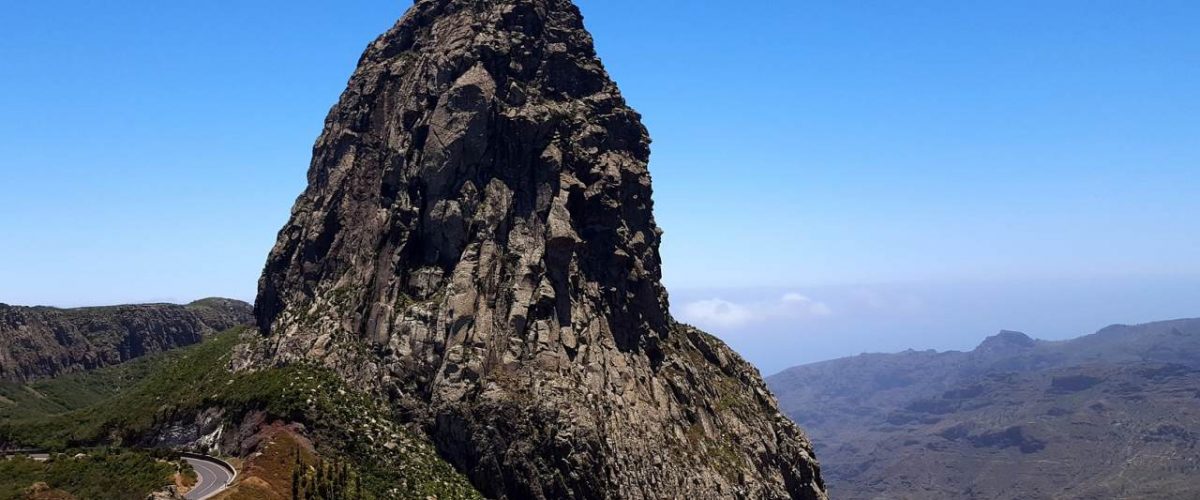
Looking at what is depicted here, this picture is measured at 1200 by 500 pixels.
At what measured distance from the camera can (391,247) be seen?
536 feet

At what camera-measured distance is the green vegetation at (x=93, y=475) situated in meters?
111

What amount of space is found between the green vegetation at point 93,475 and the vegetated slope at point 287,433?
11911 millimetres

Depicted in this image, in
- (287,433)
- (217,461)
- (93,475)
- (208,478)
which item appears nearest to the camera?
(208,478)

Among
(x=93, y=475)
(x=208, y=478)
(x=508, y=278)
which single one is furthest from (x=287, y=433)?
(x=508, y=278)

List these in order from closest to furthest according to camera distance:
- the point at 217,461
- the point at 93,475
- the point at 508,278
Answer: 1. the point at 93,475
2. the point at 217,461
3. the point at 508,278

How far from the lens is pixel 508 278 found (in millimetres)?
160250

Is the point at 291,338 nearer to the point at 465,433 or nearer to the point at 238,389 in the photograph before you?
the point at 238,389

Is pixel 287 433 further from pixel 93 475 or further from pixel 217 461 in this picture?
pixel 93 475

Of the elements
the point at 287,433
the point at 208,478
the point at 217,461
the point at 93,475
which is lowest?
the point at 208,478

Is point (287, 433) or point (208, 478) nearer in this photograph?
point (208, 478)

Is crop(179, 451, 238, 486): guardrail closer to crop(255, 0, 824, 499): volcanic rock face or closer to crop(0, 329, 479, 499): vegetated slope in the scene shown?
crop(0, 329, 479, 499): vegetated slope

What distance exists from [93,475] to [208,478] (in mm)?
17838

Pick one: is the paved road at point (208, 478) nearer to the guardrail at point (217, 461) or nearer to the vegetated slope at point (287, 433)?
the guardrail at point (217, 461)

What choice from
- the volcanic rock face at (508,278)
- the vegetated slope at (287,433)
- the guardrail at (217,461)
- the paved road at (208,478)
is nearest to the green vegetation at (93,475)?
the paved road at (208,478)
